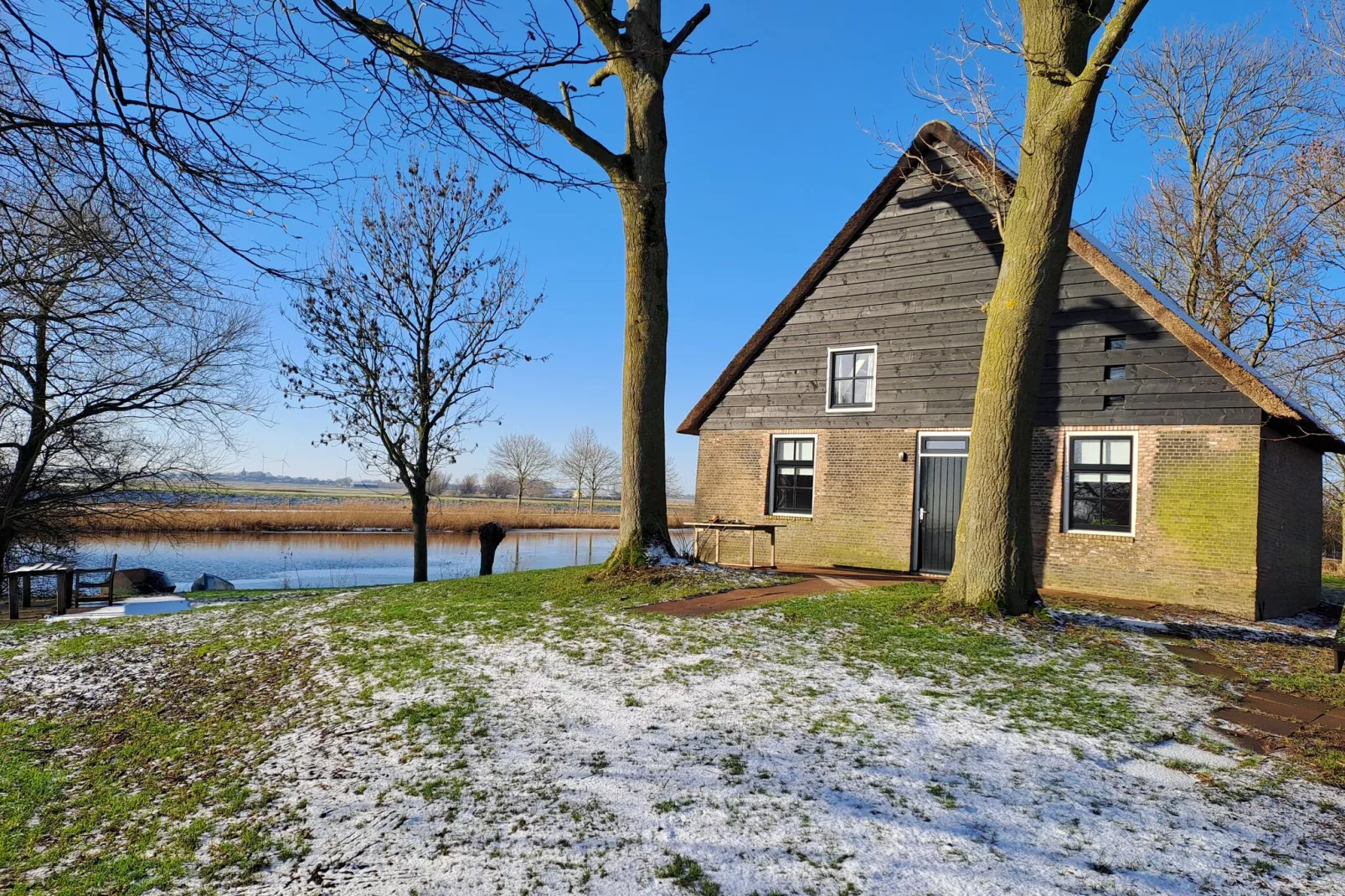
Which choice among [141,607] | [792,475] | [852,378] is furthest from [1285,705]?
[141,607]

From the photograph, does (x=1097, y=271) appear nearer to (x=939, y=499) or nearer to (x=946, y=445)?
(x=946, y=445)

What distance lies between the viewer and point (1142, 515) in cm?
1023

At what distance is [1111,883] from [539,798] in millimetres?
2373

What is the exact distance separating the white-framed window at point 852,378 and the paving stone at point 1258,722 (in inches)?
318

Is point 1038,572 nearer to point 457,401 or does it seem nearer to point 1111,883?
point 1111,883

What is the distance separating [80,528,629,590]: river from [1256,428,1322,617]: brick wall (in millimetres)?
13649

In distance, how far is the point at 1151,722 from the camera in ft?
14.8

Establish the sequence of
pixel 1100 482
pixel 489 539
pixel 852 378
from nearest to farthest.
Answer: pixel 1100 482 → pixel 852 378 → pixel 489 539

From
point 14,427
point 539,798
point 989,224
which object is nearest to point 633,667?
point 539,798

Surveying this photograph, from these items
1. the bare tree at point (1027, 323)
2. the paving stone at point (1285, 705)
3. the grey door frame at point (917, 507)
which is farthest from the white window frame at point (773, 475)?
the paving stone at point (1285, 705)

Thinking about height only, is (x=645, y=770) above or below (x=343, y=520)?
above

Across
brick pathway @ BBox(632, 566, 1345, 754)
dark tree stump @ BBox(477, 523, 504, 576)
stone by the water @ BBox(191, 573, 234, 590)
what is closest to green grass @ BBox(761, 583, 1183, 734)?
brick pathway @ BBox(632, 566, 1345, 754)

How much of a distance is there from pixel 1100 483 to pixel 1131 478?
390 mm

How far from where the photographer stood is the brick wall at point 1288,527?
9.73 m
